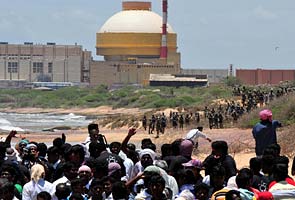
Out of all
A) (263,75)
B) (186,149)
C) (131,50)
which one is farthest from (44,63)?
(186,149)

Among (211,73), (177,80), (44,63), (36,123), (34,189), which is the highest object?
(44,63)

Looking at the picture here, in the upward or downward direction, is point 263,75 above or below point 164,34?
below

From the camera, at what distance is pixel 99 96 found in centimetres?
12119

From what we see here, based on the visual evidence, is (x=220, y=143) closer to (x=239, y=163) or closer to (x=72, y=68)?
(x=239, y=163)

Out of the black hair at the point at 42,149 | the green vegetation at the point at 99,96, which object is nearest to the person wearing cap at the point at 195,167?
the black hair at the point at 42,149

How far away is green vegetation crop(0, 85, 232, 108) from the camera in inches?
4149

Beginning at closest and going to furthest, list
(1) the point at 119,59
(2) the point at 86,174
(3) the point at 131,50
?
(2) the point at 86,174 < (3) the point at 131,50 < (1) the point at 119,59

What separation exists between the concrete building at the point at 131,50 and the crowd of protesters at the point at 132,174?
117 metres

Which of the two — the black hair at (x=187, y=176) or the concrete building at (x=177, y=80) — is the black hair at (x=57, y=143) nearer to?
the black hair at (x=187, y=176)

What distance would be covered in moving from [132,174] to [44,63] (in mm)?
128818

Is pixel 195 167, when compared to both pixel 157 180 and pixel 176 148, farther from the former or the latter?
pixel 157 180

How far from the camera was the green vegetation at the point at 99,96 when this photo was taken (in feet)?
346

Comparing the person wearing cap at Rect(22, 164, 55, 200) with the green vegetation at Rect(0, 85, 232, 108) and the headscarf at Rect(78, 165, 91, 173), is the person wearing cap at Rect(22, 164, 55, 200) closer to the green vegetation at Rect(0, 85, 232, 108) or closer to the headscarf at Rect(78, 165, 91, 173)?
the headscarf at Rect(78, 165, 91, 173)

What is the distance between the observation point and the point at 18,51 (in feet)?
464
